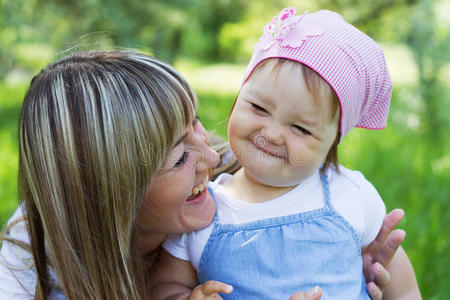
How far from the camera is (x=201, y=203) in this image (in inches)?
70.1

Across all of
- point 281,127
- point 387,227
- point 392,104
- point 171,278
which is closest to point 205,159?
point 281,127

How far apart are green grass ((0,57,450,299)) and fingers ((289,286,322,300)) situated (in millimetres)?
903

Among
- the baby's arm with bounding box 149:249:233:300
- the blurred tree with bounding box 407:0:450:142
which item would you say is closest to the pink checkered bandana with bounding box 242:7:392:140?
the baby's arm with bounding box 149:249:233:300

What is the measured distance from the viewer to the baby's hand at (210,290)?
1574 millimetres

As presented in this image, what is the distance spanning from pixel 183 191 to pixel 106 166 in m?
0.30

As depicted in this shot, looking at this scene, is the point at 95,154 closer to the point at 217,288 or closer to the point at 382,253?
the point at 217,288

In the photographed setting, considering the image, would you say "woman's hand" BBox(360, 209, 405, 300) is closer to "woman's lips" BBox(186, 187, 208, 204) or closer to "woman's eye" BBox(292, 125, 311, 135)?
"woman's eye" BBox(292, 125, 311, 135)

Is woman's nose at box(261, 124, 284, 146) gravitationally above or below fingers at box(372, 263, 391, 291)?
above

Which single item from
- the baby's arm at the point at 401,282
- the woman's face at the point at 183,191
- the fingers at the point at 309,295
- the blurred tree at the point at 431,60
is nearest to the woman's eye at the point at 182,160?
the woman's face at the point at 183,191

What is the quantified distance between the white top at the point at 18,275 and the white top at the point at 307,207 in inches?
21.1

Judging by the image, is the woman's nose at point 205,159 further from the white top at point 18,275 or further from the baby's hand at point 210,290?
the white top at point 18,275

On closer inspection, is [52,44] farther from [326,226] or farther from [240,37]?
[240,37]

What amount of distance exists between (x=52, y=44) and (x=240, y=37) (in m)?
15.7

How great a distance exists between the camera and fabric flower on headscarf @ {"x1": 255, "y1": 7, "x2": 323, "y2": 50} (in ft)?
5.61
